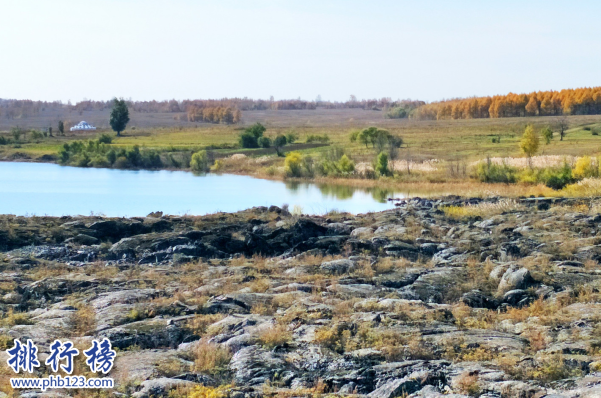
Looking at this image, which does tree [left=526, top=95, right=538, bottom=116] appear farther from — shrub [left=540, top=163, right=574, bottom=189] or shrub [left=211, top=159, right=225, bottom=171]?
shrub [left=540, top=163, right=574, bottom=189]

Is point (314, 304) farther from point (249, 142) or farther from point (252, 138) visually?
point (249, 142)

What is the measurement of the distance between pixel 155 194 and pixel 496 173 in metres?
23.2

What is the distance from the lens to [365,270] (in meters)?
14.6

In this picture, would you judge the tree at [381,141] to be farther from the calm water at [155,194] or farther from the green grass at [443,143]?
the calm water at [155,194]

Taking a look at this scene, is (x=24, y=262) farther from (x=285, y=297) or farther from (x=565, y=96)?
(x=565, y=96)

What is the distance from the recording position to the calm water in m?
34.6

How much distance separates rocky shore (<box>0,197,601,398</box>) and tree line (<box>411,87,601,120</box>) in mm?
106728

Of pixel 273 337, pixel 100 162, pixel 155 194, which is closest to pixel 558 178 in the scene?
pixel 155 194

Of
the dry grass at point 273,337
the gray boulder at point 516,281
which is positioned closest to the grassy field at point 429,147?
the gray boulder at point 516,281

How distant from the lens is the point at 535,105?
122 metres

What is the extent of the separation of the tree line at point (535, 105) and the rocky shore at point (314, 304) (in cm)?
10673

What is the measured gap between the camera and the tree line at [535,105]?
118 meters

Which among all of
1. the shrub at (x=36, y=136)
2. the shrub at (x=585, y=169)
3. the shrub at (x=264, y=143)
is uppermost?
the shrub at (x=36, y=136)

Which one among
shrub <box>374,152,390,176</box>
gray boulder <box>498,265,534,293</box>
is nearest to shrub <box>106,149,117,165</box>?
shrub <box>374,152,390,176</box>
